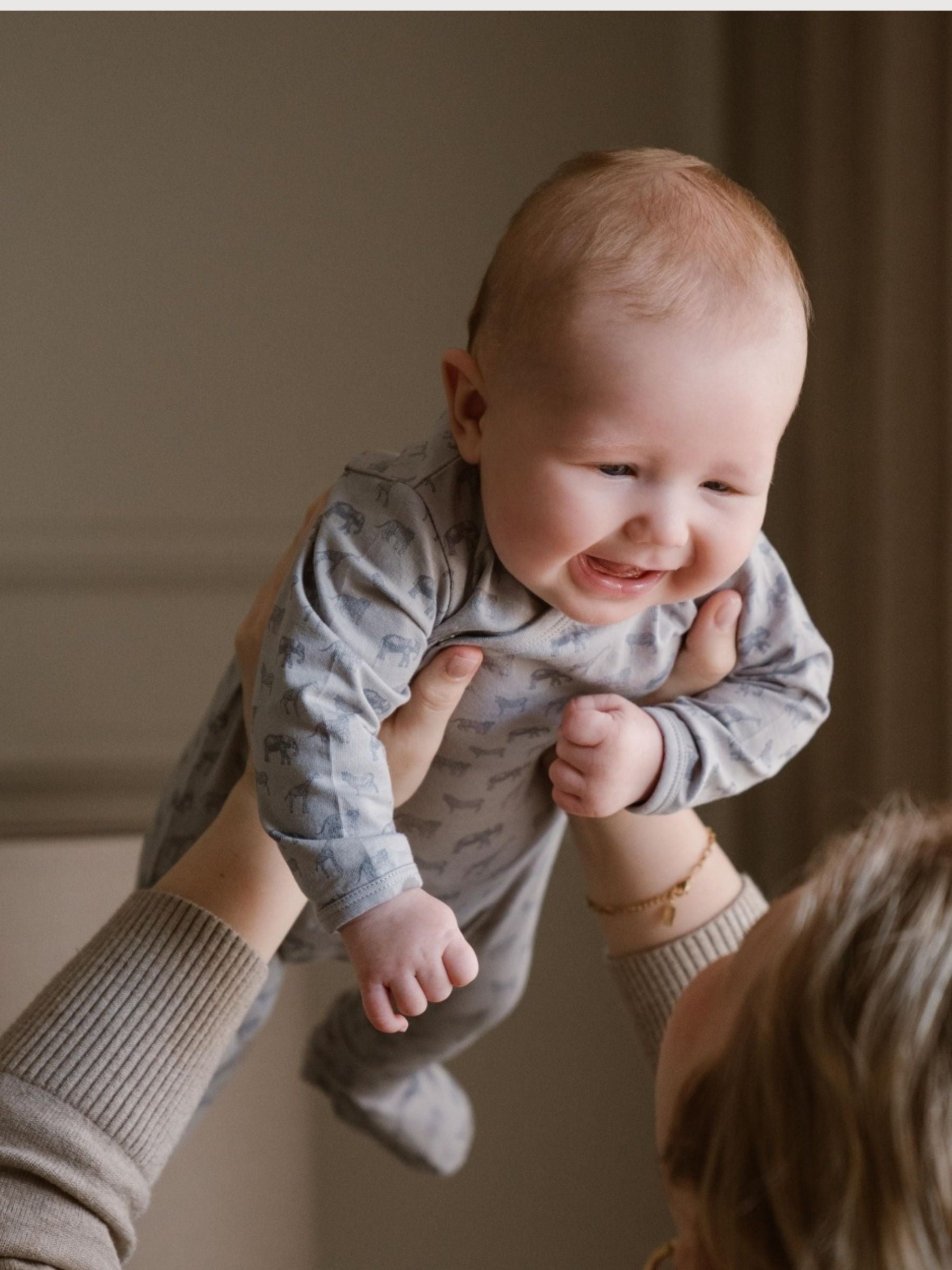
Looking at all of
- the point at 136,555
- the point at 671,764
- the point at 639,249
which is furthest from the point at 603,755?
the point at 136,555

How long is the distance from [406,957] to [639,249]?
406mm

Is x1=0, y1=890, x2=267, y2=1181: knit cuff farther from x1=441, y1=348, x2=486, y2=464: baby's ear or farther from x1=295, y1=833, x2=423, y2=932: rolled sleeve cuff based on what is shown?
x1=441, y1=348, x2=486, y2=464: baby's ear

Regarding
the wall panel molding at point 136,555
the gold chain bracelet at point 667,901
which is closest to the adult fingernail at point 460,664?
the gold chain bracelet at point 667,901

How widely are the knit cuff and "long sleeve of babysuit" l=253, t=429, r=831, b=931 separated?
0.41 ft

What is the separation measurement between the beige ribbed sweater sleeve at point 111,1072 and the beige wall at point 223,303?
84 centimetres

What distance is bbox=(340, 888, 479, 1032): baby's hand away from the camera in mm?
725

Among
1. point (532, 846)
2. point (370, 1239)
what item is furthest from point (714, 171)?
point (370, 1239)

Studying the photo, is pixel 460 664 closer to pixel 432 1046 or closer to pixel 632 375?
pixel 632 375

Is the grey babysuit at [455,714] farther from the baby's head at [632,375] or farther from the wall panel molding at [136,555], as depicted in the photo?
the wall panel molding at [136,555]

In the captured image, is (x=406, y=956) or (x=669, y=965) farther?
(x=669, y=965)

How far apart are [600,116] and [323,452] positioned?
59cm

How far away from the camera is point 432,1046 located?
4.10 feet

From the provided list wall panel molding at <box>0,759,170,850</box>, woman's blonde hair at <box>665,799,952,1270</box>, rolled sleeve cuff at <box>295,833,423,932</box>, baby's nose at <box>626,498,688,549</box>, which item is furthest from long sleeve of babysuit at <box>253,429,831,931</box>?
wall panel molding at <box>0,759,170,850</box>

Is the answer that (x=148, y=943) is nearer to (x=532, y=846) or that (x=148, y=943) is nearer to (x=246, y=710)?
(x=246, y=710)
